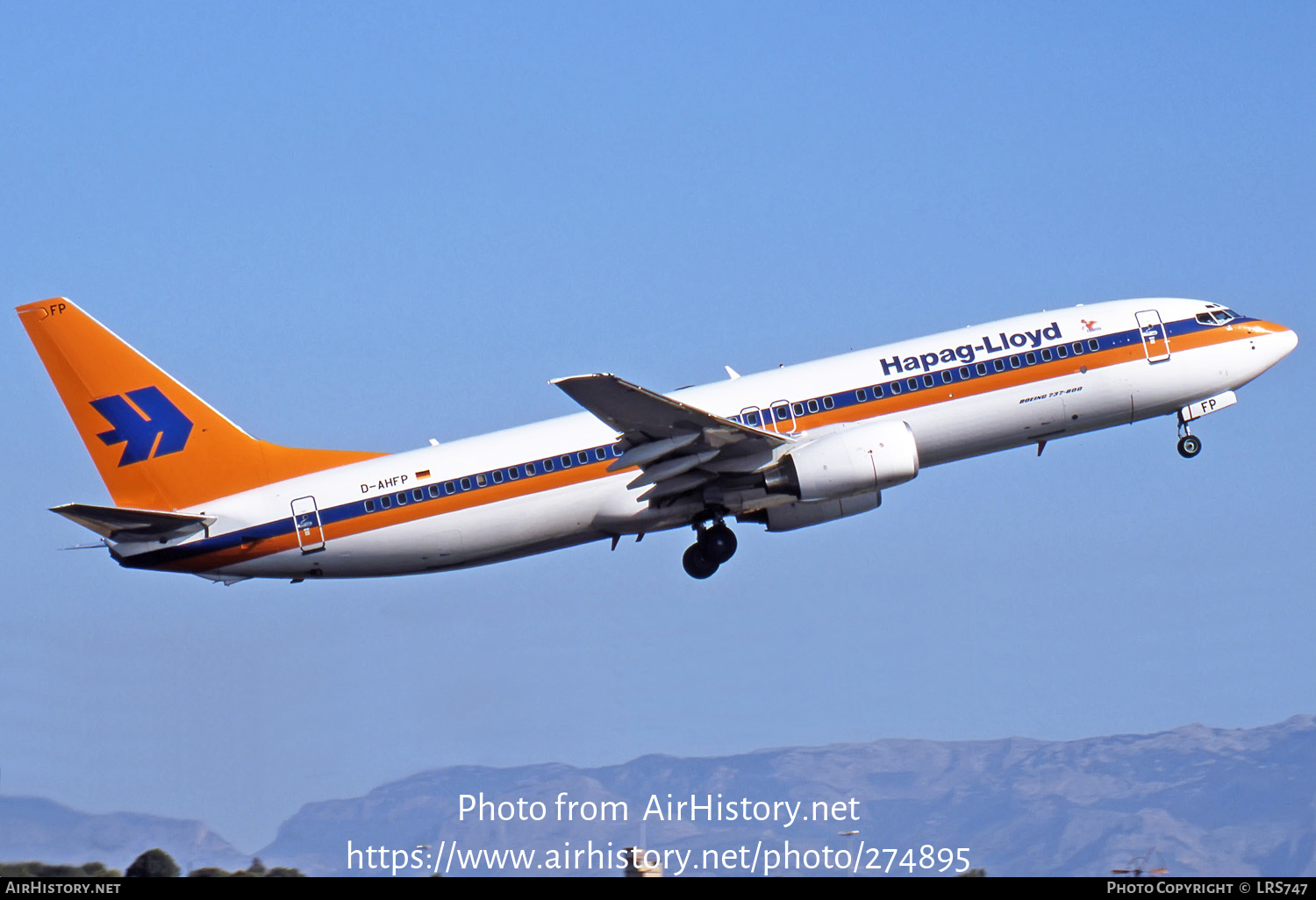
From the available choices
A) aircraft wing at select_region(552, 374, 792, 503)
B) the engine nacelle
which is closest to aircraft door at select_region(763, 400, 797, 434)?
aircraft wing at select_region(552, 374, 792, 503)

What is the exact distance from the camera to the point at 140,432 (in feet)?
128

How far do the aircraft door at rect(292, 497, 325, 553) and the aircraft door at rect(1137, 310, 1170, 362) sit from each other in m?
24.0

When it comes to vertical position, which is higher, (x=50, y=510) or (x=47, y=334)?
(x=47, y=334)

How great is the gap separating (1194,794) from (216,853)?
17884 cm

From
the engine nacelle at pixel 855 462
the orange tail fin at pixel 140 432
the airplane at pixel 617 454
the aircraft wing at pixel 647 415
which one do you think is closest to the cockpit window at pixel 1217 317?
the airplane at pixel 617 454

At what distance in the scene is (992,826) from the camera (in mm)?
198750

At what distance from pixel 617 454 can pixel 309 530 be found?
28.9ft

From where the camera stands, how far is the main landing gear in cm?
3916

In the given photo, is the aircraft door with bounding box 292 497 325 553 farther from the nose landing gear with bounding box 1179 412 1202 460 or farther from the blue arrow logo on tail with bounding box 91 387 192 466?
the nose landing gear with bounding box 1179 412 1202 460

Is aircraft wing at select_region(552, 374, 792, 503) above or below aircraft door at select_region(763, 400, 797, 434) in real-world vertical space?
below
